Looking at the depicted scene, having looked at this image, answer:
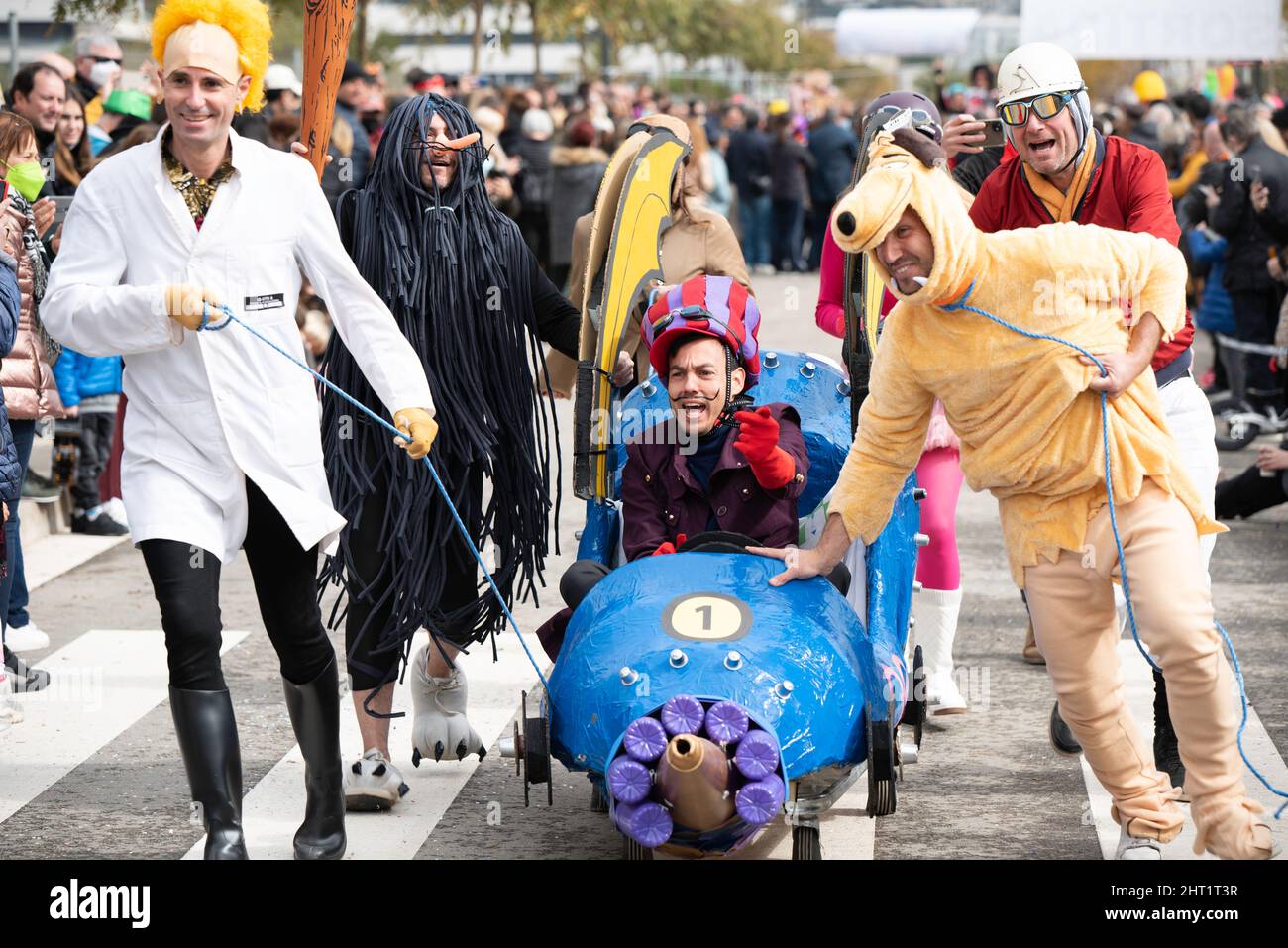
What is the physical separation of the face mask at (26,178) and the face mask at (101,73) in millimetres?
5573

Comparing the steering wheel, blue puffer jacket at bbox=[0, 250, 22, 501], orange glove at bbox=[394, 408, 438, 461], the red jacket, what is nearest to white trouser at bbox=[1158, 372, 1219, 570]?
the red jacket

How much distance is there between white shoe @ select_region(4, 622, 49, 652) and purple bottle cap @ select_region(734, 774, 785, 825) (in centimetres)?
410

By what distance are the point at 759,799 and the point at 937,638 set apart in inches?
96.9

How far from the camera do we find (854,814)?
17.7ft

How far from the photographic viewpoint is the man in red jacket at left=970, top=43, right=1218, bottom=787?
5129 millimetres

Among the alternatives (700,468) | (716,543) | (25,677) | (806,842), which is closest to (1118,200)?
(700,468)

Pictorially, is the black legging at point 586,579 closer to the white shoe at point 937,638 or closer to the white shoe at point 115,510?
the white shoe at point 937,638

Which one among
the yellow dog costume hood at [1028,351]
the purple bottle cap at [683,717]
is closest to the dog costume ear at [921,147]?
the yellow dog costume hood at [1028,351]

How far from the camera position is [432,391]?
18.0 ft

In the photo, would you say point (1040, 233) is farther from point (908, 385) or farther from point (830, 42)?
point (830, 42)

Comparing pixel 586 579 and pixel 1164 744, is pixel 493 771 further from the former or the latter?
pixel 1164 744

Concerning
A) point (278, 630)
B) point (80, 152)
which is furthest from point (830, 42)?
point (278, 630)

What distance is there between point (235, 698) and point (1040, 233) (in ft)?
11.6

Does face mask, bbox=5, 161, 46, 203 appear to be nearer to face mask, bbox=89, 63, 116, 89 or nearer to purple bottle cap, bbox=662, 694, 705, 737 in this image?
purple bottle cap, bbox=662, 694, 705, 737
